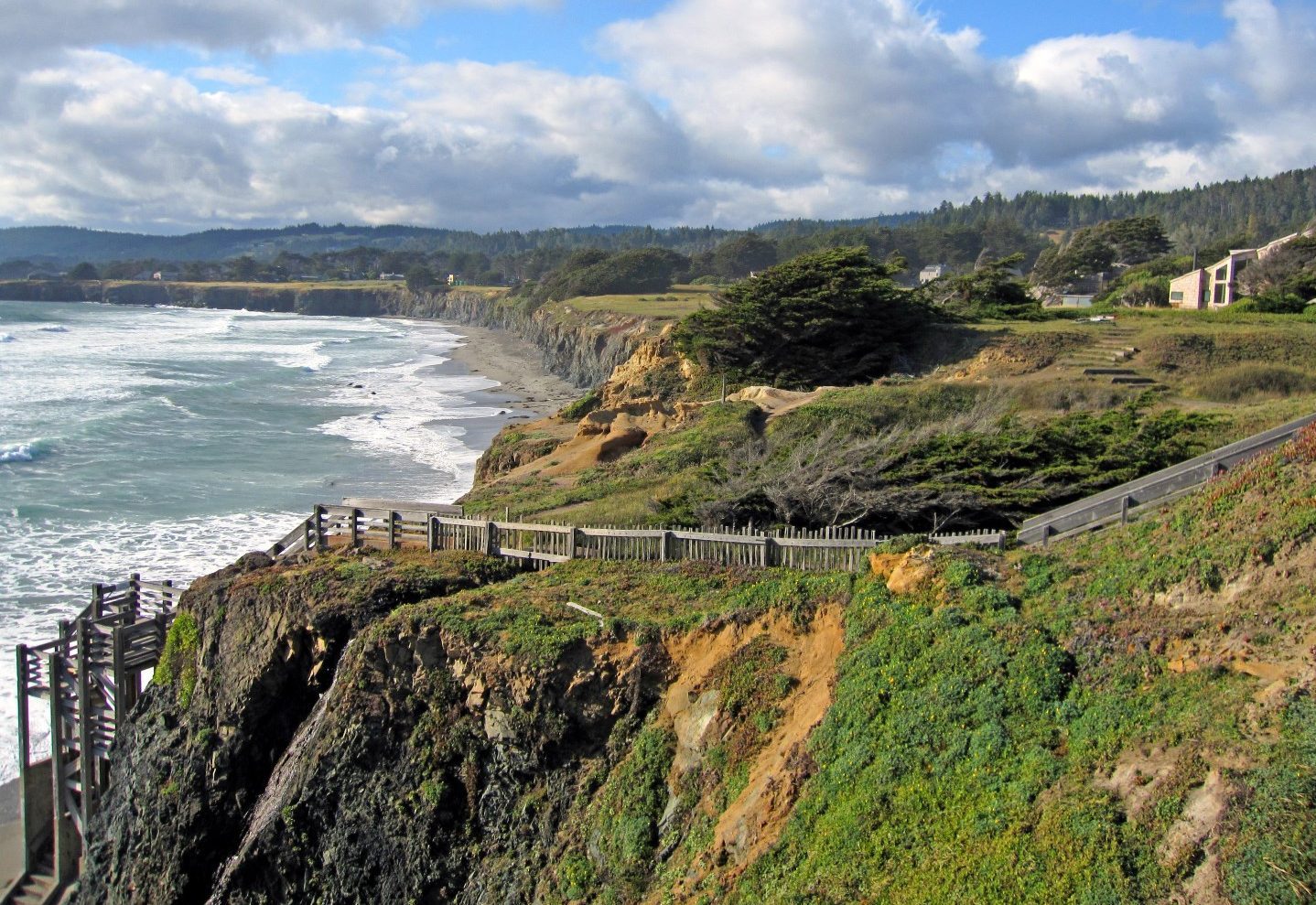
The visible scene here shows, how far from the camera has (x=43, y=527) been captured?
25.7 m

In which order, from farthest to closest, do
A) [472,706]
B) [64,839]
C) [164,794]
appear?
[64,839], [164,794], [472,706]

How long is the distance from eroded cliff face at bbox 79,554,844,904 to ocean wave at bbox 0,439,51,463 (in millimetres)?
25589

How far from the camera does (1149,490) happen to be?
10.2 metres

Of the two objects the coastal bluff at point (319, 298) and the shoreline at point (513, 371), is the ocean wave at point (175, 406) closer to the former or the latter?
the shoreline at point (513, 371)

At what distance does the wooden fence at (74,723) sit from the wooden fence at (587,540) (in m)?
2.18

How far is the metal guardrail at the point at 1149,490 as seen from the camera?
33.2 feet

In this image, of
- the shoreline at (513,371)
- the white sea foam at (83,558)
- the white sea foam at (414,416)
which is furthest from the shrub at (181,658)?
the shoreline at (513,371)

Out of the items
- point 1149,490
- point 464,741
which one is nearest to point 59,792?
point 464,741

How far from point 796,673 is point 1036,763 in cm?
252

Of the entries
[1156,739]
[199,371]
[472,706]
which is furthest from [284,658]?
[199,371]

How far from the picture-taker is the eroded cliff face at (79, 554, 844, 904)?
8883 mm

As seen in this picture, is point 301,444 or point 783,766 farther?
point 301,444

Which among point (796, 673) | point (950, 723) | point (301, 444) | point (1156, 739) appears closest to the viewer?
point (1156, 739)

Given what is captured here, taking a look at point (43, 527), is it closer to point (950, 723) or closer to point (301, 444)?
point (301, 444)
